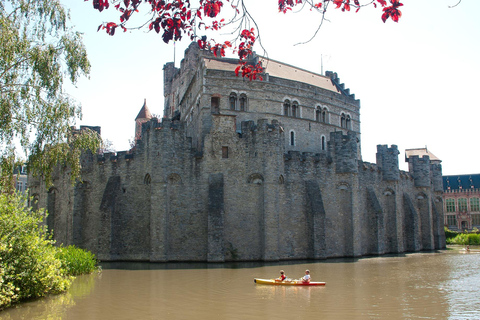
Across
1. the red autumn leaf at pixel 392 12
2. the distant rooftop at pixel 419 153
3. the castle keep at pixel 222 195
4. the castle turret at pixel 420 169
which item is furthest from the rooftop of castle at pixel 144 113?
the red autumn leaf at pixel 392 12

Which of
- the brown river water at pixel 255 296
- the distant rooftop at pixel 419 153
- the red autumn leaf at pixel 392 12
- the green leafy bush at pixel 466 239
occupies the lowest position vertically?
the green leafy bush at pixel 466 239

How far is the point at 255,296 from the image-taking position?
587 inches

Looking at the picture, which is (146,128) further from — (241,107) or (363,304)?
(363,304)

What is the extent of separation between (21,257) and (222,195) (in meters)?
13.2

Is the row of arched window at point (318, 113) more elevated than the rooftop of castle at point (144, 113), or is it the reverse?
the rooftop of castle at point (144, 113)

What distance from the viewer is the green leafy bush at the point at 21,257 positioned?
13477 millimetres

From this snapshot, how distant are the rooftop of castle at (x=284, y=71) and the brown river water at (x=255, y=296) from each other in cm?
1769

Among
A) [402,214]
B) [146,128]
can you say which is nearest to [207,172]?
[146,128]

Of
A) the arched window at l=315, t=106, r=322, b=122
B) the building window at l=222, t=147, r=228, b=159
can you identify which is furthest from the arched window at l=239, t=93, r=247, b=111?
the building window at l=222, t=147, r=228, b=159

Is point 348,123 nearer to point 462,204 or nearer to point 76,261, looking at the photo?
point 76,261

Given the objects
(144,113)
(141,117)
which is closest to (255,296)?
(141,117)

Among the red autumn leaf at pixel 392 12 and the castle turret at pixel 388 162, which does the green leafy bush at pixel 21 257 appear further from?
the castle turret at pixel 388 162

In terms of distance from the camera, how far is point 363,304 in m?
13.6

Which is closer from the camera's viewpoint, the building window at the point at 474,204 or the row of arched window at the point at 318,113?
the row of arched window at the point at 318,113
